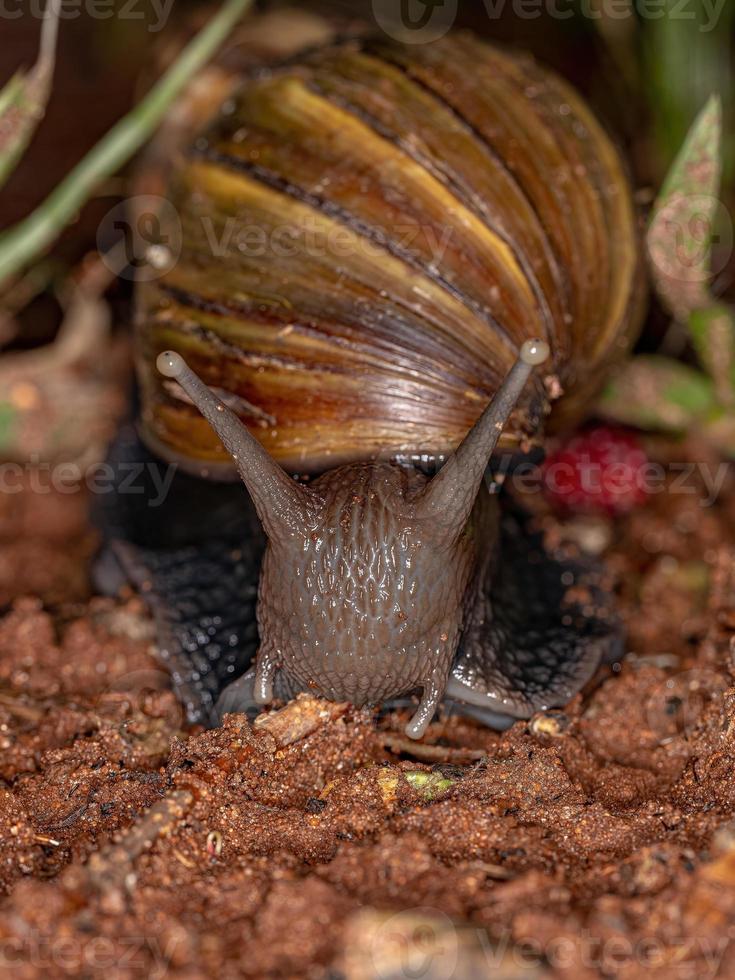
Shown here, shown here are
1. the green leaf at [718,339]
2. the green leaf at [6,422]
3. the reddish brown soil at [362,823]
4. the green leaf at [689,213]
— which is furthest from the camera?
the green leaf at [6,422]

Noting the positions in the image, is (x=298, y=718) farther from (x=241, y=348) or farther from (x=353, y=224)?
(x=353, y=224)

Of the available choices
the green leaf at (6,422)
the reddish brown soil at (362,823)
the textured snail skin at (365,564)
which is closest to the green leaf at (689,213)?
the reddish brown soil at (362,823)

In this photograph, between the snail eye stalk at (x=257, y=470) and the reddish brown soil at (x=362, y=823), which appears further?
the snail eye stalk at (x=257, y=470)

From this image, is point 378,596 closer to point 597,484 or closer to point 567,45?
point 597,484

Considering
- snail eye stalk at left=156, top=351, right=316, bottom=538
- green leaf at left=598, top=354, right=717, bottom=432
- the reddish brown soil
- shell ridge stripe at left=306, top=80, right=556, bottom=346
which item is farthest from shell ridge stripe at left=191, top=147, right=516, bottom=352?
the reddish brown soil

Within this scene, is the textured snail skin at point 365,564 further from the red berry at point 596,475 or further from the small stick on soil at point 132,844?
the red berry at point 596,475

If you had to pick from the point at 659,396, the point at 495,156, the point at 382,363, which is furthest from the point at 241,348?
the point at 659,396
